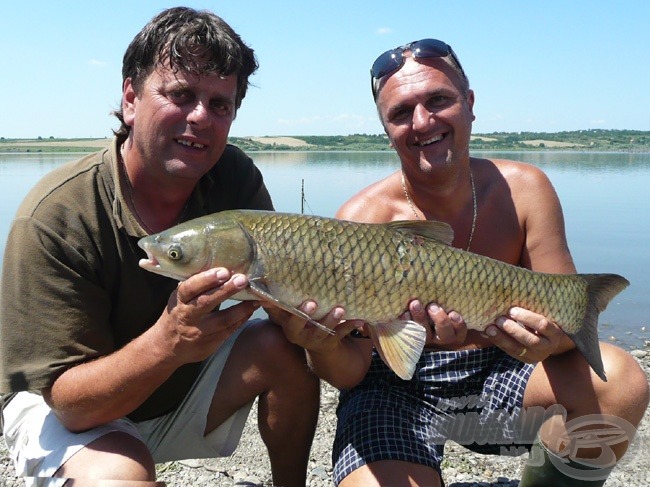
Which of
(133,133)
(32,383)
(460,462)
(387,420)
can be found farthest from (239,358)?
(460,462)

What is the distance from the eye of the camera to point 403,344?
2412mm

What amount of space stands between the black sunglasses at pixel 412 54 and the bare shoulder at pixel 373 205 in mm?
487

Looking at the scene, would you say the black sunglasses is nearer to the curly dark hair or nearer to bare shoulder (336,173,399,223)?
bare shoulder (336,173,399,223)

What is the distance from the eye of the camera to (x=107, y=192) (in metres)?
2.44

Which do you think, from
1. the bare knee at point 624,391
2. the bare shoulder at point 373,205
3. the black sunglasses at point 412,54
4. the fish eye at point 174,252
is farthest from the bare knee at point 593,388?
the fish eye at point 174,252

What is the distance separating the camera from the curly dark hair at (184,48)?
2.63m

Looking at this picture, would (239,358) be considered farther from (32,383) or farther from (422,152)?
(422,152)

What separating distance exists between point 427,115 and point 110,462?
5.77 ft

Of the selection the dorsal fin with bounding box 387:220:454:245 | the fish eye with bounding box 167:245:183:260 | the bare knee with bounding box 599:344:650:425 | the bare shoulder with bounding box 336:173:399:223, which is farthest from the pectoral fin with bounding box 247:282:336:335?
the bare knee with bounding box 599:344:650:425

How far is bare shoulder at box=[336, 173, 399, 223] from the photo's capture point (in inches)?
118

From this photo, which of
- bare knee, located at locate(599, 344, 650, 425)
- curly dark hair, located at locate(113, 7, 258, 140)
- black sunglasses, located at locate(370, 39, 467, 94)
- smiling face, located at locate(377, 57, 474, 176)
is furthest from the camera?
black sunglasses, located at locate(370, 39, 467, 94)

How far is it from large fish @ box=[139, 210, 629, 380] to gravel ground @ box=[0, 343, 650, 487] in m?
1.09

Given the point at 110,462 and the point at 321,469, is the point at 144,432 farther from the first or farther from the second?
the point at 321,469

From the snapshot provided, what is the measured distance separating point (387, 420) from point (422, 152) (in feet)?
3.56
